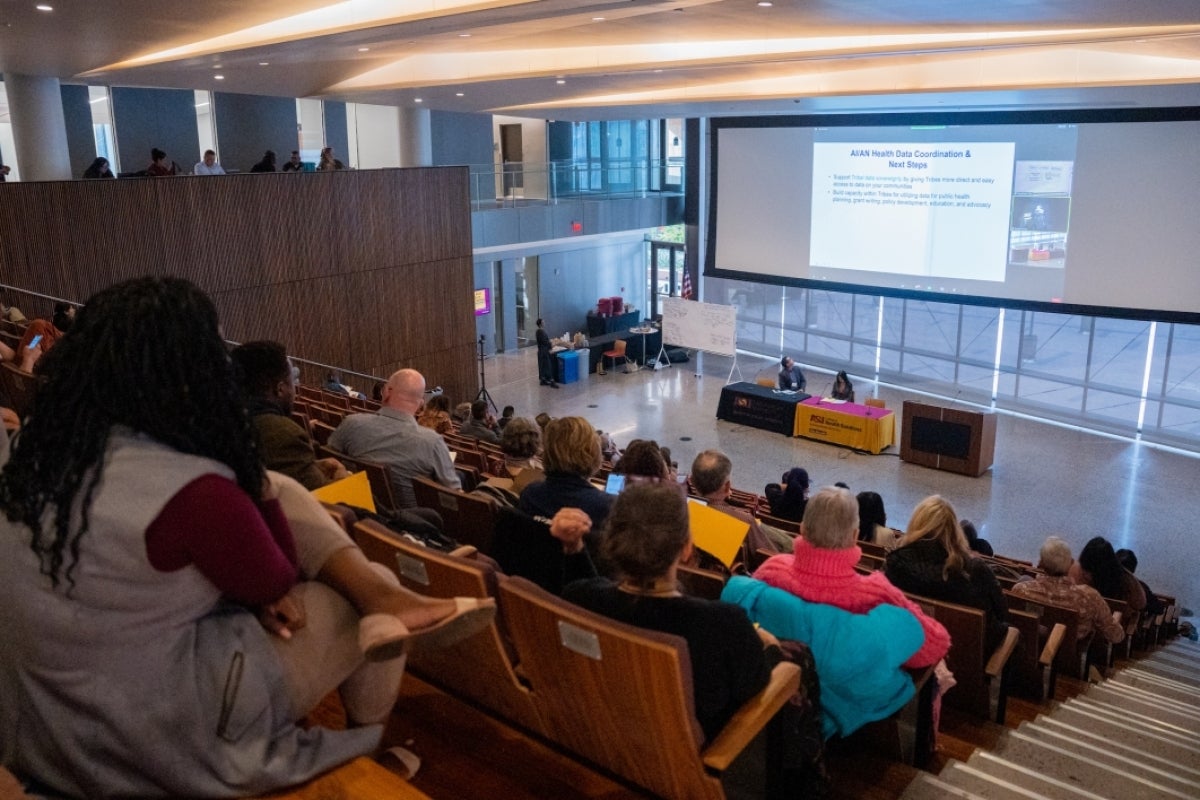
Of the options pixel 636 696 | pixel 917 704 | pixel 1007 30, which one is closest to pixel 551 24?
pixel 1007 30

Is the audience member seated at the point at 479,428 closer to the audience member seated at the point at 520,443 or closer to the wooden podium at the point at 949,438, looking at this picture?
the audience member seated at the point at 520,443

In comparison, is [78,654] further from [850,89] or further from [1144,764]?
[850,89]

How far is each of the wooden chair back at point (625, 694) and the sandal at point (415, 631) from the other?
0.39 meters

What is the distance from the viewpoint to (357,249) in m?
13.3

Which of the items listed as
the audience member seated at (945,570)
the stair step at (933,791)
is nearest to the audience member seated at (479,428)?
the audience member seated at (945,570)

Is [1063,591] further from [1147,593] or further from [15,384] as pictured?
[15,384]

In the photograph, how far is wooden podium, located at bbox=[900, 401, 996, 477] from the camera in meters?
12.2

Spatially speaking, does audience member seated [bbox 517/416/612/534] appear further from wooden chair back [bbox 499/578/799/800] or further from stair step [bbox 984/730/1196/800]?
stair step [bbox 984/730/1196/800]

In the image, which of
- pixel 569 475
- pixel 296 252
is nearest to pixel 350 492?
pixel 569 475

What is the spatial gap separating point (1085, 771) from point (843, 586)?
1.41 meters

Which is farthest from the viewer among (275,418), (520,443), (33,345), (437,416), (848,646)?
(437,416)

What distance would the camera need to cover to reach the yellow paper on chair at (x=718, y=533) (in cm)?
374

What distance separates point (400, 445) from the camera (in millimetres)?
4699

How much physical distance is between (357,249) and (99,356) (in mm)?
12205
